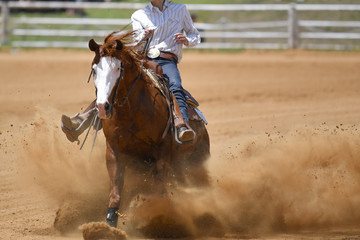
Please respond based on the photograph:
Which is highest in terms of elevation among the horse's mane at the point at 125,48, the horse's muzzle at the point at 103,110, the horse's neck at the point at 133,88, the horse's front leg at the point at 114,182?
the horse's mane at the point at 125,48

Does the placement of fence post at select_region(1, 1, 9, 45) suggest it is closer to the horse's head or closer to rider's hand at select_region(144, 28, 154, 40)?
rider's hand at select_region(144, 28, 154, 40)

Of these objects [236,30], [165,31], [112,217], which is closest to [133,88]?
[165,31]

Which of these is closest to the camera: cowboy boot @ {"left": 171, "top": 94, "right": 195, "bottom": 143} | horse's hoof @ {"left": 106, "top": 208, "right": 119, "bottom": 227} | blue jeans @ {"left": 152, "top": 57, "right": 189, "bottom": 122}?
horse's hoof @ {"left": 106, "top": 208, "right": 119, "bottom": 227}

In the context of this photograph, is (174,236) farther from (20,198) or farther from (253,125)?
(253,125)

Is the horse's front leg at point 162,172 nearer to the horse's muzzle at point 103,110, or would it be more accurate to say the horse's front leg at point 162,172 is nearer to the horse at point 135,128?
the horse at point 135,128

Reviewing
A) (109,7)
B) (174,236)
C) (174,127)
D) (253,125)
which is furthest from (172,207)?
(109,7)

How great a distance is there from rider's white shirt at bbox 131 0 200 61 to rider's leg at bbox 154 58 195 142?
0.49ft

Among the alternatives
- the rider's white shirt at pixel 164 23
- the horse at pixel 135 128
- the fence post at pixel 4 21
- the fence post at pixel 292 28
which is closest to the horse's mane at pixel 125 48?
the horse at pixel 135 128

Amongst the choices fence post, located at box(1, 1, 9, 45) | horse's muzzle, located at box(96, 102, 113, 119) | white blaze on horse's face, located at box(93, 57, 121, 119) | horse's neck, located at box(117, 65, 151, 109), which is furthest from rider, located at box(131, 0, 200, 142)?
fence post, located at box(1, 1, 9, 45)

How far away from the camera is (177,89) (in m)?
6.26

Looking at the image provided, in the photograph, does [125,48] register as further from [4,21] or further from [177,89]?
[4,21]

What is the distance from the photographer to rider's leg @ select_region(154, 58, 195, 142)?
5.87 m

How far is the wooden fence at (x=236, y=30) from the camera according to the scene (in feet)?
71.5

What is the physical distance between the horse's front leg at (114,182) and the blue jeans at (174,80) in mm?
844
